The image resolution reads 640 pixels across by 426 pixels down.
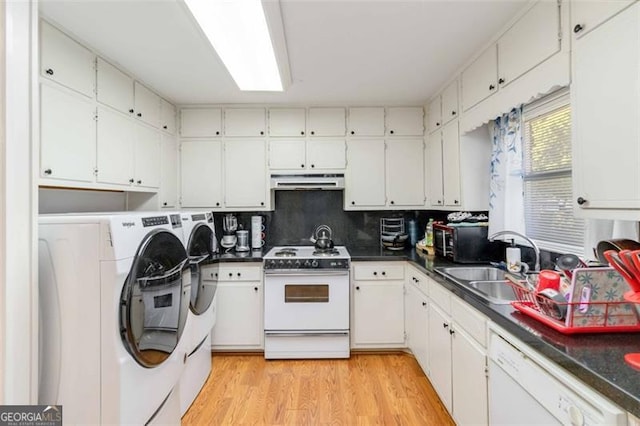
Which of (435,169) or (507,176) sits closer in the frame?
(507,176)

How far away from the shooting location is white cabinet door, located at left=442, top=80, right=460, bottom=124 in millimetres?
2457

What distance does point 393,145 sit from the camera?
3133 millimetres

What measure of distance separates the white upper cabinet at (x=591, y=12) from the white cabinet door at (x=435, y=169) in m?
1.47

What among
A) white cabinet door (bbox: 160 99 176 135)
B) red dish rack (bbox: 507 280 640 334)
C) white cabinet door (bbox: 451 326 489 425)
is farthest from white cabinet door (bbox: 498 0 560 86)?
white cabinet door (bbox: 160 99 176 135)

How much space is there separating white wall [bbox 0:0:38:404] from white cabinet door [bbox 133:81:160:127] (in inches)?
64.1

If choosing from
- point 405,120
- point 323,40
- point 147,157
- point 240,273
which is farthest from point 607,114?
point 147,157

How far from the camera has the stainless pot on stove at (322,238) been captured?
3029 mm

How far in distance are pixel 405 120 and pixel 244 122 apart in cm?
170

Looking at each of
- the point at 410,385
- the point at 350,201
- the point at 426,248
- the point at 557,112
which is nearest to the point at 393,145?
the point at 350,201

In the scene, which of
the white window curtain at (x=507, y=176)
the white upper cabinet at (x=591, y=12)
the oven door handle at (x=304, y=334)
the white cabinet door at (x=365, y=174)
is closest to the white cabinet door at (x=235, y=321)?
the oven door handle at (x=304, y=334)

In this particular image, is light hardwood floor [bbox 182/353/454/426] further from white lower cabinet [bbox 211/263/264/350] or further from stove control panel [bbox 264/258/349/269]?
stove control panel [bbox 264/258/349/269]

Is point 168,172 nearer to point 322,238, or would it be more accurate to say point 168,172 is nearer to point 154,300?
point 322,238

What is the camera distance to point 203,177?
309cm

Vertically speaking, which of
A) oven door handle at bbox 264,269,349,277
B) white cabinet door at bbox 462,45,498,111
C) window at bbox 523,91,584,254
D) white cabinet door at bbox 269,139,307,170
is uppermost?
white cabinet door at bbox 462,45,498,111
